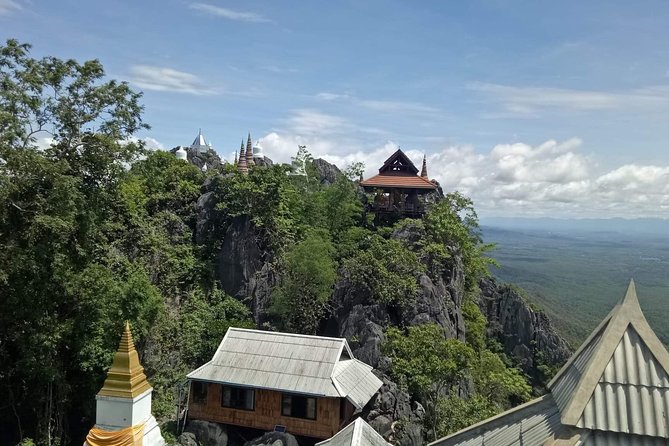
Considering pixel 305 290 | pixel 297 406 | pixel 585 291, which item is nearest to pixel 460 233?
pixel 305 290

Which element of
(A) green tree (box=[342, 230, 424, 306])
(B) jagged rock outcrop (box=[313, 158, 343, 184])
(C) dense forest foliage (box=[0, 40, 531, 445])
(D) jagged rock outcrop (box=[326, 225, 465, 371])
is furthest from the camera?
(B) jagged rock outcrop (box=[313, 158, 343, 184])

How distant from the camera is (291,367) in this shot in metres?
17.8

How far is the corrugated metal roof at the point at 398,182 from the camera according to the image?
31.4m

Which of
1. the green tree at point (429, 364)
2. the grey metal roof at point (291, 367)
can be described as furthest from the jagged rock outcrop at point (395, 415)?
the grey metal roof at point (291, 367)

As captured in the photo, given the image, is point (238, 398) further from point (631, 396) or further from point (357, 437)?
point (631, 396)

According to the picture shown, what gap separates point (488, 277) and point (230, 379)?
86.2 ft

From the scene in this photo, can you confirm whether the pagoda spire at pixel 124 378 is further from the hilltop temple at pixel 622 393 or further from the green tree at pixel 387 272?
the green tree at pixel 387 272

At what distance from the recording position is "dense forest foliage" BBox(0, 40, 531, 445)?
1569 centimetres

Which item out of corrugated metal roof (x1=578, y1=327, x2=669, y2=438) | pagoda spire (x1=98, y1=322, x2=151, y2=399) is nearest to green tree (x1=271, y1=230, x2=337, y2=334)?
pagoda spire (x1=98, y1=322, x2=151, y2=399)

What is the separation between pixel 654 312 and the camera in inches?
3642

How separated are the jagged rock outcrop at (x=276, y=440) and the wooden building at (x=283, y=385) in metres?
1.03

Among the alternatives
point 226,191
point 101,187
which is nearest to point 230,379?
point 101,187

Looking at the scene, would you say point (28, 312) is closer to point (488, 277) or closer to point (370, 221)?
point (370, 221)

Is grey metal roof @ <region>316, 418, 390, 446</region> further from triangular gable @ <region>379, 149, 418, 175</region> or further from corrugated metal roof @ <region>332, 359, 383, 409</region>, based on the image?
triangular gable @ <region>379, 149, 418, 175</region>
